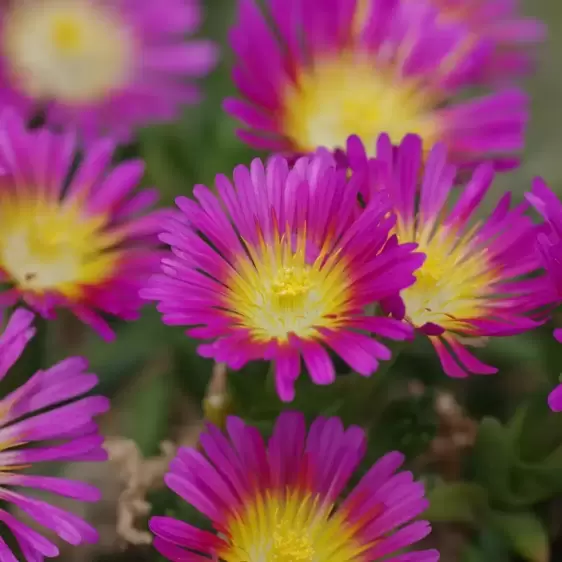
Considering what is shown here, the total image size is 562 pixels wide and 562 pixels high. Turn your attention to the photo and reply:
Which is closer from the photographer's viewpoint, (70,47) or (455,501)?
(455,501)

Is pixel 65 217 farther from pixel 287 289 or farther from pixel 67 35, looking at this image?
pixel 67 35

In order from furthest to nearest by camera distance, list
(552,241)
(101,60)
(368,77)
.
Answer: (101,60) < (368,77) < (552,241)

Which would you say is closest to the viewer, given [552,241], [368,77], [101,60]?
[552,241]

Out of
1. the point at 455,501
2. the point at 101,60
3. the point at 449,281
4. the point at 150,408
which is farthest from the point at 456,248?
the point at 101,60

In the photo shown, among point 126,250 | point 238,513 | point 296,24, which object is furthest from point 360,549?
point 296,24

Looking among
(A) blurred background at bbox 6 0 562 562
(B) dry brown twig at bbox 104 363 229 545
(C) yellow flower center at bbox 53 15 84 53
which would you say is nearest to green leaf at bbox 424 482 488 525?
(A) blurred background at bbox 6 0 562 562

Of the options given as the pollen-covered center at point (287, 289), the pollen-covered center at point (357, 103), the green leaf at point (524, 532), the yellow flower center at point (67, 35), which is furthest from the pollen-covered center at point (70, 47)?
the green leaf at point (524, 532)

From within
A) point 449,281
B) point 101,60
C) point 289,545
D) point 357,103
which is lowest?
point 289,545

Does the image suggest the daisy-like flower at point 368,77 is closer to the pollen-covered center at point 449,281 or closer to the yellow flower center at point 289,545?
the pollen-covered center at point 449,281

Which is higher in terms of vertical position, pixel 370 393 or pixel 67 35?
pixel 67 35
